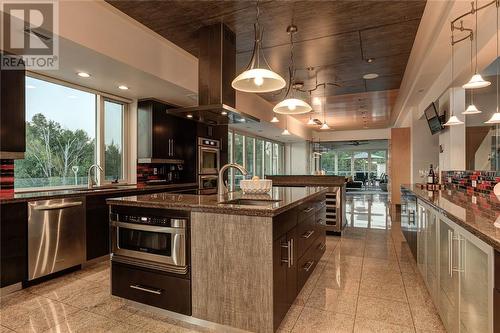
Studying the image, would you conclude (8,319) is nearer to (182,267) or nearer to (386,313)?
(182,267)

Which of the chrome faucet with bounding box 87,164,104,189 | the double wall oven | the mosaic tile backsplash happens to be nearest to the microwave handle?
the chrome faucet with bounding box 87,164,104,189

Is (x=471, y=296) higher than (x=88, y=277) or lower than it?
higher

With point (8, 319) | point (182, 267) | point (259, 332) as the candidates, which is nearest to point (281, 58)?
point (182, 267)

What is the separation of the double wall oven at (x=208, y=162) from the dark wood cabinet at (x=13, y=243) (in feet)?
9.35

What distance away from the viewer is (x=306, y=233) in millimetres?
2701

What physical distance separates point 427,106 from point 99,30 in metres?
5.92

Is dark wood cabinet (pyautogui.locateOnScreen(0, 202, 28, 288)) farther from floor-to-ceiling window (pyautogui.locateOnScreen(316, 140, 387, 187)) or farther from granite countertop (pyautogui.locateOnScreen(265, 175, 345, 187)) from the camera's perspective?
floor-to-ceiling window (pyautogui.locateOnScreen(316, 140, 387, 187))

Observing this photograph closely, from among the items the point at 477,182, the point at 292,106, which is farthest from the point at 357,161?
the point at 292,106

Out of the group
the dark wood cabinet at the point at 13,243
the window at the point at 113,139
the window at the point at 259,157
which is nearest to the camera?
the dark wood cabinet at the point at 13,243

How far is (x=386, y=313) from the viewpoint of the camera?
228cm

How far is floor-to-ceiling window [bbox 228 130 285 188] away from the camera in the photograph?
780cm

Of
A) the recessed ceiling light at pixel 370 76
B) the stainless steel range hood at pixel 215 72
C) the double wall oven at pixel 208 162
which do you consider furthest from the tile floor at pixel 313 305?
the recessed ceiling light at pixel 370 76

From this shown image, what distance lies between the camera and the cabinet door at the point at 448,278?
172 cm

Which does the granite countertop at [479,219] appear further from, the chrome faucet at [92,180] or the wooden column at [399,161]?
the wooden column at [399,161]
